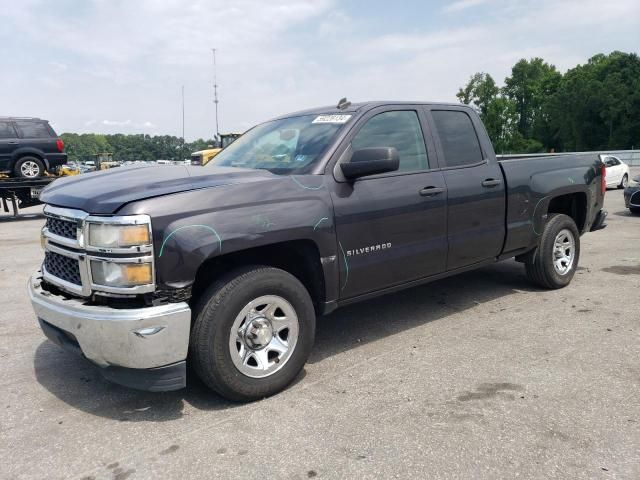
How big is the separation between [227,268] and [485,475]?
1.84m

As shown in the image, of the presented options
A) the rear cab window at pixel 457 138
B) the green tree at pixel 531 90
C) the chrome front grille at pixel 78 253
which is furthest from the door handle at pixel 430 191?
the green tree at pixel 531 90

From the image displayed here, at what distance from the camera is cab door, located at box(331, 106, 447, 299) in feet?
12.0

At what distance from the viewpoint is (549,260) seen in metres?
5.36

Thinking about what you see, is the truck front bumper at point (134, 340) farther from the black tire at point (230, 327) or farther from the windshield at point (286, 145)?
the windshield at point (286, 145)

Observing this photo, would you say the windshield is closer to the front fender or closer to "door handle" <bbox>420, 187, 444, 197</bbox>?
the front fender

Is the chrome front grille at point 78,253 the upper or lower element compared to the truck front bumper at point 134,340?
upper

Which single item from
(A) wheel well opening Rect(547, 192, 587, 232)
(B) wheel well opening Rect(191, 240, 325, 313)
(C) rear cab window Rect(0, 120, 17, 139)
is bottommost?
(B) wheel well opening Rect(191, 240, 325, 313)

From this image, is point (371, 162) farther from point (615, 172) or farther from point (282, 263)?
point (615, 172)

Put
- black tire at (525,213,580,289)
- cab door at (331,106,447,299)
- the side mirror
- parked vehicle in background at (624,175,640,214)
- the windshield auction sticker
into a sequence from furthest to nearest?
1. parked vehicle in background at (624,175,640,214)
2. black tire at (525,213,580,289)
3. the windshield auction sticker
4. cab door at (331,106,447,299)
5. the side mirror

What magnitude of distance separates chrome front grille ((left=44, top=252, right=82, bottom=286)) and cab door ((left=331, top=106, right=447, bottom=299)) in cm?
163

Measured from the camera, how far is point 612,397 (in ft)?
10.3

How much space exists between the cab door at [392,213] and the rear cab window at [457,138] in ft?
0.67

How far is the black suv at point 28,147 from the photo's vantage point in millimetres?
14812

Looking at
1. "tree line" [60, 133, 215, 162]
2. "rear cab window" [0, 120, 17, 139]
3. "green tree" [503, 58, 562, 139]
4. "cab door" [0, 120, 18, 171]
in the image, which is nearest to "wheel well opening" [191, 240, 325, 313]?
"cab door" [0, 120, 18, 171]
